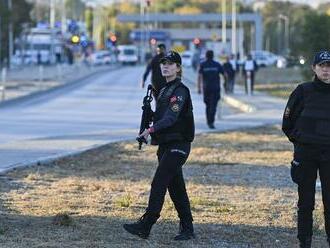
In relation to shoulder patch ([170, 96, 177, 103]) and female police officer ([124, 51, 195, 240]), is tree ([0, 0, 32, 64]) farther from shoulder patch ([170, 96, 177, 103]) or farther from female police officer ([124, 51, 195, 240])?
shoulder patch ([170, 96, 177, 103])

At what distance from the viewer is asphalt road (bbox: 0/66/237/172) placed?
1534 cm

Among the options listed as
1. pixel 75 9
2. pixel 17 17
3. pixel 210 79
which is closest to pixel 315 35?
pixel 210 79

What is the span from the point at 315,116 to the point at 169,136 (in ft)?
4.60

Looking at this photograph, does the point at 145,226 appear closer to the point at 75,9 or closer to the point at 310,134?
the point at 310,134

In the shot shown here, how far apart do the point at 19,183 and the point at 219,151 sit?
18.9 ft

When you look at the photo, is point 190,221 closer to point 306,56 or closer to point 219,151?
point 219,151

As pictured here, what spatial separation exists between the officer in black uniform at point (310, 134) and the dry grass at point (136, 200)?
758 millimetres

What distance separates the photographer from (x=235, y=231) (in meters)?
8.34

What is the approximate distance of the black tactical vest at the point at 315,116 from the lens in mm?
7008

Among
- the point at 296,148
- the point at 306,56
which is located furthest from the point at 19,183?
the point at 306,56

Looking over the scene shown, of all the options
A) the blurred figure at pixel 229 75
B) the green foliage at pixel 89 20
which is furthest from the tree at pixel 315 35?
the green foliage at pixel 89 20

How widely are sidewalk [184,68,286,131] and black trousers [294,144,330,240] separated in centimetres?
1327

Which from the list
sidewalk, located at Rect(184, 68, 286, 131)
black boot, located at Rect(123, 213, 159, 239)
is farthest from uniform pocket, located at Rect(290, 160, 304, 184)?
sidewalk, located at Rect(184, 68, 286, 131)

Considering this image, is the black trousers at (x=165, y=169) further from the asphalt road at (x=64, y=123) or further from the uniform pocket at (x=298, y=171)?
the asphalt road at (x=64, y=123)
